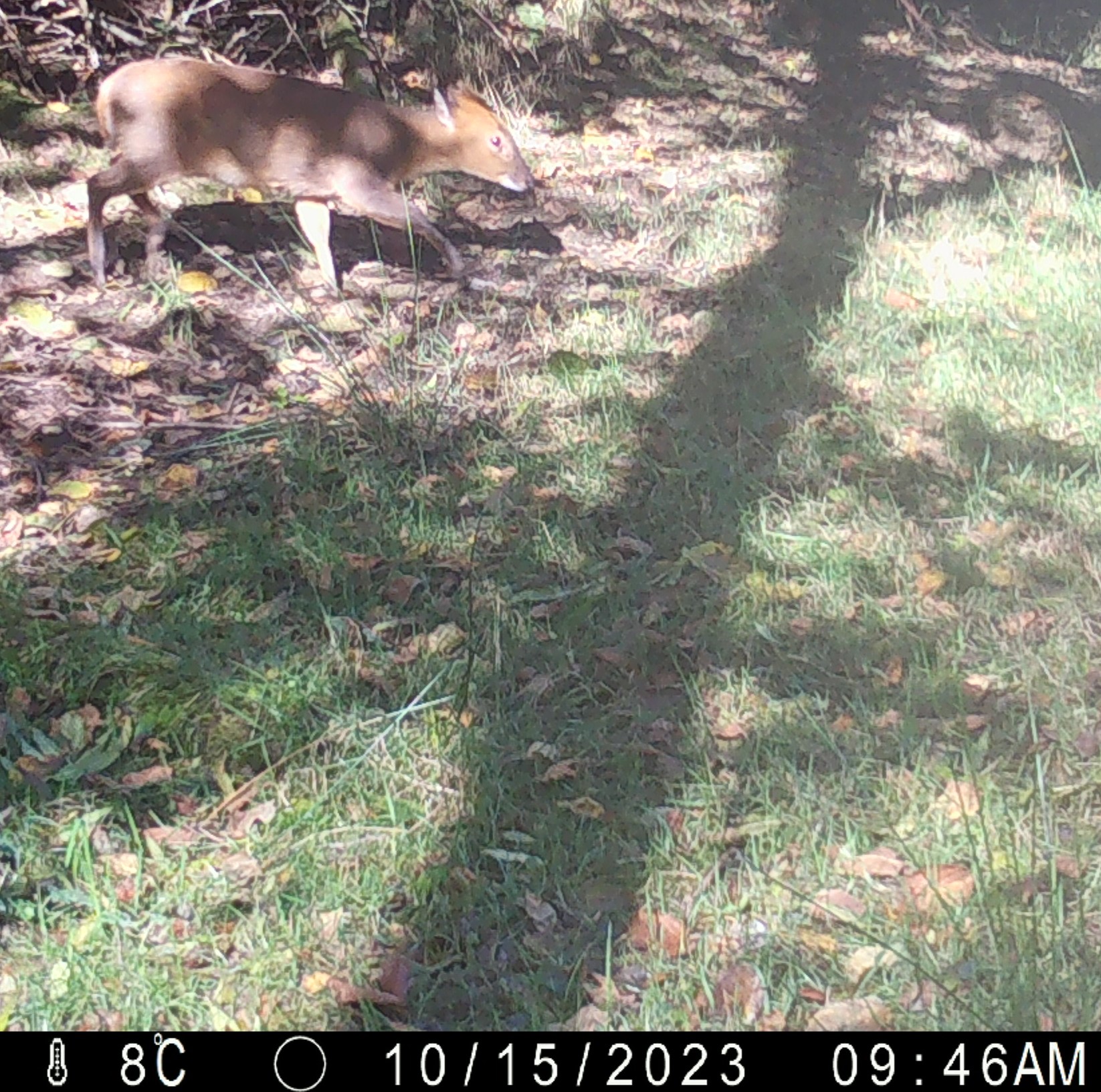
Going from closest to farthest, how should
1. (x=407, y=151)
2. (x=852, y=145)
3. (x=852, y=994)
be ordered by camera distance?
(x=852, y=994)
(x=407, y=151)
(x=852, y=145)

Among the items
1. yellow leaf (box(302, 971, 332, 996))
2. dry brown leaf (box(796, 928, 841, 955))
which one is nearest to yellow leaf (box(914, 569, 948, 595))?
dry brown leaf (box(796, 928, 841, 955))

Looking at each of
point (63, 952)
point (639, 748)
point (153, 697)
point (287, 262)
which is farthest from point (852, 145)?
point (63, 952)

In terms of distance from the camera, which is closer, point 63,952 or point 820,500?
point 63,952

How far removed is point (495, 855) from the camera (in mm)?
2988

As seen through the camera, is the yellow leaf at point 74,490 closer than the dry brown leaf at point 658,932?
No

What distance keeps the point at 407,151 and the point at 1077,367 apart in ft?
8.52

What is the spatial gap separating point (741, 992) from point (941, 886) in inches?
21.0

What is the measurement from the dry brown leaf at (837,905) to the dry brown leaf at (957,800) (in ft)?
1.09

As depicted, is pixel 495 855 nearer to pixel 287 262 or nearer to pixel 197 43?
pixel 287 262

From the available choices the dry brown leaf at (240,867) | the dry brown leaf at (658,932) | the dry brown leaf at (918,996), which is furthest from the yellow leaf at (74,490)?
the dry brown leaf at (918,996)

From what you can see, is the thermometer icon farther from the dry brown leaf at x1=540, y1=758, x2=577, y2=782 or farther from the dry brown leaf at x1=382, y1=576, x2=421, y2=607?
the dry brown leaf at x1=382, y1=576, x2=421, y2=607

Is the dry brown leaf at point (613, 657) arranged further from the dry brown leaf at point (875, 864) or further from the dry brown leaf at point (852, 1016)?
the dry brown leaf at point (852, 1016)

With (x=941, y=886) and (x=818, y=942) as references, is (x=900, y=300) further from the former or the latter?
(x=818, y=942)

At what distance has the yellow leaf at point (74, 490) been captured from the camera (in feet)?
13.0
